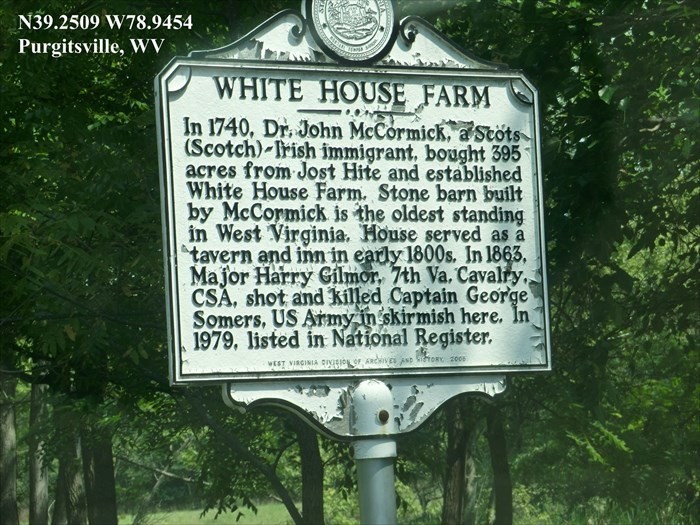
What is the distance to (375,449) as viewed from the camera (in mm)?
5996

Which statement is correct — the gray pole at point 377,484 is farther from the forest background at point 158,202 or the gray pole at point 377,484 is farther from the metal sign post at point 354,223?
the forest background at point 158,202

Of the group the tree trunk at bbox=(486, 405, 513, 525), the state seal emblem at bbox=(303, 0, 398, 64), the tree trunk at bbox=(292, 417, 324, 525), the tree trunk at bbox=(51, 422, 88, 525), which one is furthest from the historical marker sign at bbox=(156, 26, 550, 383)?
the tree trunk at bbox=(51, 422, 88, 525)

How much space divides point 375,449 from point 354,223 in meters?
1.27

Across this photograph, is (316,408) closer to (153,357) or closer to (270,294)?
(270,294)

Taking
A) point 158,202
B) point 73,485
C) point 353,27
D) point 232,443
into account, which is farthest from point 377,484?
point 73,485

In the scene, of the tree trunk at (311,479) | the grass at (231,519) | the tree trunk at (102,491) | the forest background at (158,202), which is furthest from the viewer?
the grass at (231,519)

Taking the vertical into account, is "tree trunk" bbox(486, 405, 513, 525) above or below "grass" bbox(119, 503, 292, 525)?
above

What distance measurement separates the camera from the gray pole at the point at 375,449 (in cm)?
589

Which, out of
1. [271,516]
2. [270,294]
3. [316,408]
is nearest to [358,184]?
[270,294]

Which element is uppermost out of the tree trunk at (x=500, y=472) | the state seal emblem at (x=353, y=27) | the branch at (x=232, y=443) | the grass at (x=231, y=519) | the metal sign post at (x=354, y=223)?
the state seal emblem at (x=353, y=27)

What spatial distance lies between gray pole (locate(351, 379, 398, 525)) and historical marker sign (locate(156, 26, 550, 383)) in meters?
0.13

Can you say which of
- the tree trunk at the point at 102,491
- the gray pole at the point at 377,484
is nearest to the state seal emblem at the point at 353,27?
the gray pole at the point at 377,484

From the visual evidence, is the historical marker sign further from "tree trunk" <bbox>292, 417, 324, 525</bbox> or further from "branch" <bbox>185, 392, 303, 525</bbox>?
"tree trunk" <bbox>292, 417, 324, 525</bbox>

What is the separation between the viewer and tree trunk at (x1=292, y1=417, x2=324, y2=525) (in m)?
10.8
